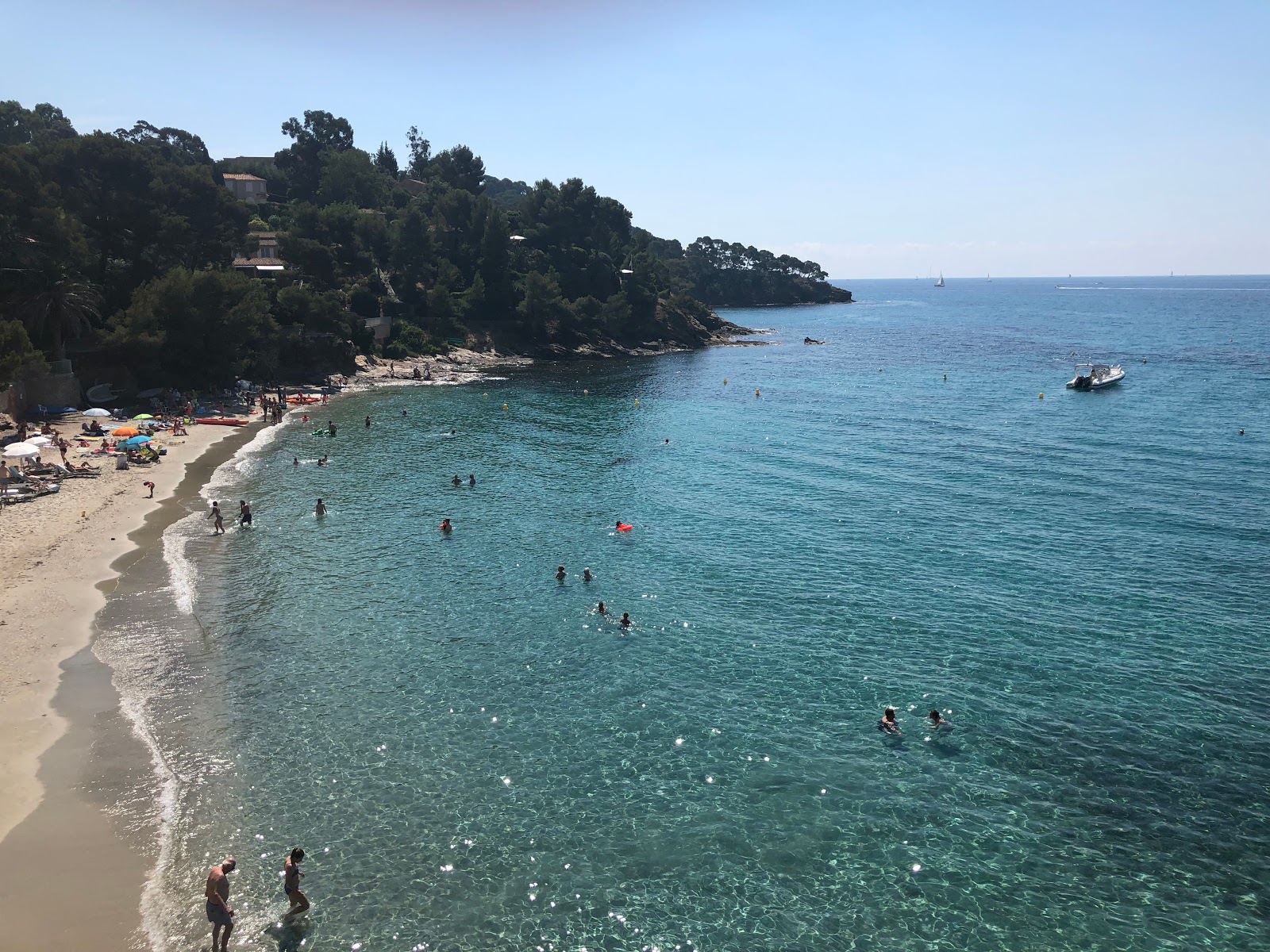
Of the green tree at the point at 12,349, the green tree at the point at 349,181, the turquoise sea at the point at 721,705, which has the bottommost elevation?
the turquoise sea at the point at 721,705

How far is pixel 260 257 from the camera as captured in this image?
10950 centimetres

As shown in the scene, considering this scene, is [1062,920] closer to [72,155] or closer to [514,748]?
[514,748]

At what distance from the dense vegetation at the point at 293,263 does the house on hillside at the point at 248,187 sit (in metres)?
4.20

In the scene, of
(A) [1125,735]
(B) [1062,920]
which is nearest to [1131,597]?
(A) [1125,735]

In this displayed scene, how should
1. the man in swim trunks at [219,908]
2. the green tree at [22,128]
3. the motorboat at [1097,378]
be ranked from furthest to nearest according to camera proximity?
the green tree at [22,128] → the motorboat at [1097,378] → the man in swim trunks at [219,908]

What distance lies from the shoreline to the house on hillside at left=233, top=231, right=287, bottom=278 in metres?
62.7

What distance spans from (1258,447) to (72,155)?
104005 mm

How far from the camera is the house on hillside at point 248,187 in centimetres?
13575

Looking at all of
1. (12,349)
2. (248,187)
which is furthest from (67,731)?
(248,187)

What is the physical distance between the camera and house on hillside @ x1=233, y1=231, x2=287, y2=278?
97812mm

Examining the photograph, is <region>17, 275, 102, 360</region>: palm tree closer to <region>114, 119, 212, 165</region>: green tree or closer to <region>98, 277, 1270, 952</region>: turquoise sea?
<region>98, 277, 1270, 952</region>: turquoise sea

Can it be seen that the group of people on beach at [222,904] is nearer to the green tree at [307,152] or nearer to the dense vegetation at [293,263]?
the dense vegetation at [293,263]

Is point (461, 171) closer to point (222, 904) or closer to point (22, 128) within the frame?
point (22, 128)

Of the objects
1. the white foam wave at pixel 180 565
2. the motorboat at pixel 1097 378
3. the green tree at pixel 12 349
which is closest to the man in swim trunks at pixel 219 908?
the white foam wave at pixel 180 565
